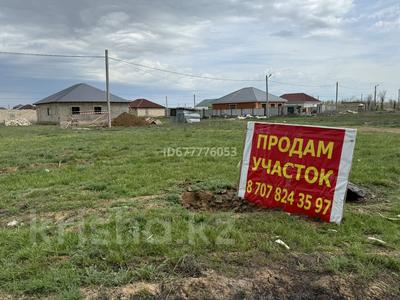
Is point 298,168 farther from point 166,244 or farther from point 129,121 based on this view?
point 129,121

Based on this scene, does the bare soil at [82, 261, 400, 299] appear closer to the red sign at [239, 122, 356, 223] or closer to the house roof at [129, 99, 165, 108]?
the red sign at [239, 122, 356, 223]

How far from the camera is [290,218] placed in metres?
4.44

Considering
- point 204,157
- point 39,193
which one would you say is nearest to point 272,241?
point 39,193

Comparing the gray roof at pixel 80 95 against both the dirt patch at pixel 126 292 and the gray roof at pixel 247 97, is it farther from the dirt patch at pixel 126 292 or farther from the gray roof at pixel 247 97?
the dirt patch at pixel 126 292

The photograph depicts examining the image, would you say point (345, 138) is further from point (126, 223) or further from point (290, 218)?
point (126, 223)

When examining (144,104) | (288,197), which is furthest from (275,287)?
(144,104)

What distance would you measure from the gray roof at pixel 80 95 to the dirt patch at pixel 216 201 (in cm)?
3674

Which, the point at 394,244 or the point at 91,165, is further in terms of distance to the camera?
the point at 91,165

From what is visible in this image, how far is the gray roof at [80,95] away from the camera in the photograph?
39819 millimetres

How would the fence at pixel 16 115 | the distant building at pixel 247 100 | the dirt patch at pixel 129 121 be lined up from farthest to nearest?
the distant building at pixel 247 100 → the fence at pixel 16 115 → the dirt patch at pixel 129 121

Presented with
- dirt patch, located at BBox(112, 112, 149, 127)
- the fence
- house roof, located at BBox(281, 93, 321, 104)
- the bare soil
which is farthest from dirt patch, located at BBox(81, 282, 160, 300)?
house roof, located at BBox(281, 93, 321, 104)

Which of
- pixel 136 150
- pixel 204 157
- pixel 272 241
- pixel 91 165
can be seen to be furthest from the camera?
pixel 136 150

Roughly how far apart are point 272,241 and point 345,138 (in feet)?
5.24

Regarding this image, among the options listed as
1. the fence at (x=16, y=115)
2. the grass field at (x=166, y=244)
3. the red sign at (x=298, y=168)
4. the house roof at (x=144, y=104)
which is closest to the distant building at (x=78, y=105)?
the fence at (x=16, y=115)
